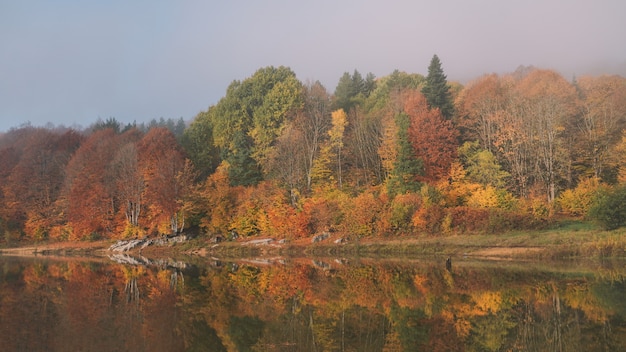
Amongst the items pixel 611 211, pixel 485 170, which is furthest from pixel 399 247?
pixel 611 211

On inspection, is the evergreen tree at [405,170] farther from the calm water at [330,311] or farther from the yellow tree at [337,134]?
the calm water at [330,311]

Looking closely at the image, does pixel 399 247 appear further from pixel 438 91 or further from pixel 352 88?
pixel 352 88

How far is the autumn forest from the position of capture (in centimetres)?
4847

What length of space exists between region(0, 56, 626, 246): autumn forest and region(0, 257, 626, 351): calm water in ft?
57.8

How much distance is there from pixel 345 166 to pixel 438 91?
15.7 metres

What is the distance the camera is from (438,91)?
61938 mm

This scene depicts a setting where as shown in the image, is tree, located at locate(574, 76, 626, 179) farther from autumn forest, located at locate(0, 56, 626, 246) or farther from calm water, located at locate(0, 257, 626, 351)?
calm water, located at locate(0, 257, 626, 351)

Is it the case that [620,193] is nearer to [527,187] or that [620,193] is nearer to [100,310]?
[527,187]

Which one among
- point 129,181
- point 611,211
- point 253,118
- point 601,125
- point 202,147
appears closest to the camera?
point 611,211

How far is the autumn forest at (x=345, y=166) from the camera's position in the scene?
159 ft

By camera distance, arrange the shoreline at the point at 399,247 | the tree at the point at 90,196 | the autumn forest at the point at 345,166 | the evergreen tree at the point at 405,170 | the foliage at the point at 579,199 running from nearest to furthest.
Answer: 1. the shoreline at the point at 399,247
2. the foliage at the point at 579,199
3. the autumn forest at the point at 345,166
4. the evergreen tree at the point at 405,170
5. the tree at the point at 90,196

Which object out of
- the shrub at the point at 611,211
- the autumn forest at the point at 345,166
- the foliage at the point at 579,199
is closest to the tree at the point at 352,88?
the autumn forest at the point at 345,166

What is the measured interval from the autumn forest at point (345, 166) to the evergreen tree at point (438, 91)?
17cm

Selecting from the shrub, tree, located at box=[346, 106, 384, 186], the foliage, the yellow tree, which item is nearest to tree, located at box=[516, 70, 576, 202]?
the foliage
